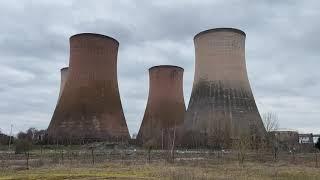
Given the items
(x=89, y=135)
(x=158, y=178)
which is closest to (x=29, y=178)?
(x=158, y=178)

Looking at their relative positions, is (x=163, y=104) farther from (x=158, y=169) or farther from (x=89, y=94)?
(x=158, y=169)

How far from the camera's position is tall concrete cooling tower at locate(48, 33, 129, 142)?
2888 centimetres

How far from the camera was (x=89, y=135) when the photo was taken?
29.2 metres

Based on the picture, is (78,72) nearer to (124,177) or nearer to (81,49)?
(81,49)

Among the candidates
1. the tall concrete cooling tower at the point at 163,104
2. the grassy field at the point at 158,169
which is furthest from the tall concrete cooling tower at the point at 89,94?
the grassy field at the point at 158,169

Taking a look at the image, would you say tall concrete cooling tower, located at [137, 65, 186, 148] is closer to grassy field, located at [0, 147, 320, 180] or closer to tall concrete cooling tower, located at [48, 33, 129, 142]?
tall concrete cooling tower, located at [48, 33, 129, 142]

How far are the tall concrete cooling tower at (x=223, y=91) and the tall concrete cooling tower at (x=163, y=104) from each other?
4674 mm

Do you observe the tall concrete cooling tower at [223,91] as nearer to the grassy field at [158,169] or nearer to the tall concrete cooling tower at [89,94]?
the tall concrete cooling tower at [89,94]

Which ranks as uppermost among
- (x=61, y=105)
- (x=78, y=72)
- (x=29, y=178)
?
(x=78, y=72)

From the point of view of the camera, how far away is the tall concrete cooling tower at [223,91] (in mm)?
27625

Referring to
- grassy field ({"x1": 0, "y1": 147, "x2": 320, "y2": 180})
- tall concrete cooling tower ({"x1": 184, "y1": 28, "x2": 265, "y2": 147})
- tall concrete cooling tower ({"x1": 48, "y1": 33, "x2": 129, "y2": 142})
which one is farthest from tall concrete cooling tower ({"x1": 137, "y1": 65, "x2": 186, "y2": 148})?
grassy field ({"x1": 0, "y1": 147, "x2": 320, "y2": 180})

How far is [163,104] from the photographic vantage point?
109 ft

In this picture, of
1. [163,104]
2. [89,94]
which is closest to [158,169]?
[89,94]

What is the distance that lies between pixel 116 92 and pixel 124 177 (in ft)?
66.2
